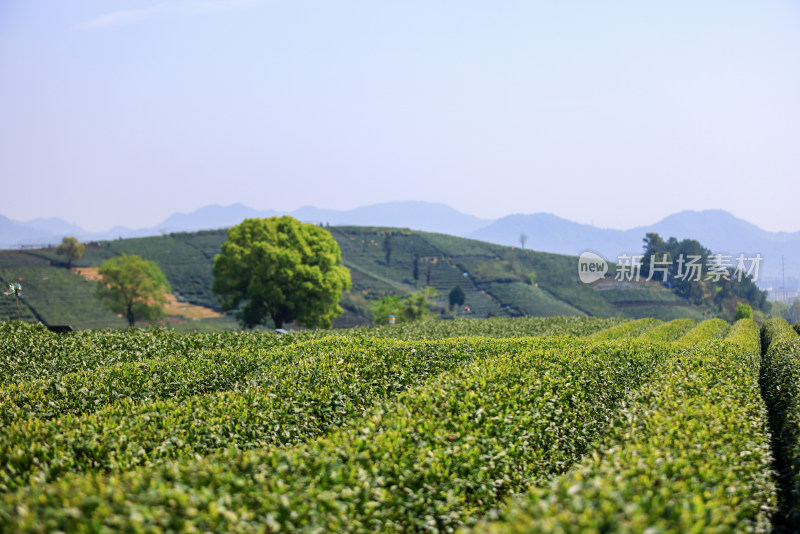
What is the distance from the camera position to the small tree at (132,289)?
2477 inches

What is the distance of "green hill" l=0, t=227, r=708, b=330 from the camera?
76750 mm

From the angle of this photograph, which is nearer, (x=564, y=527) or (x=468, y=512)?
(x=564, y=527)

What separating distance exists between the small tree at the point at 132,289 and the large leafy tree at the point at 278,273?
839 inches

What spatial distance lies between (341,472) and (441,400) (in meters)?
3.32

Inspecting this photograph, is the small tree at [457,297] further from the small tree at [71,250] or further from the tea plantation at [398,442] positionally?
the tea plantation at [398,442]

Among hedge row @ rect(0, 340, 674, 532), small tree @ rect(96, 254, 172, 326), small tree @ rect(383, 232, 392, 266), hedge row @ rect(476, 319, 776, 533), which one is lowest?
small tree @ rect(96, 254, 172, 326)

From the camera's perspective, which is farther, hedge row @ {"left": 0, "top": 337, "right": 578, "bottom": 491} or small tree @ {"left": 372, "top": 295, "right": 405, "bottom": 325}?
small tree @ {"left": 372, "top": 295, "right": 405, "bottom": 325}

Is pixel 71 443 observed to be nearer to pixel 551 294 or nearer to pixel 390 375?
pixel 390 375

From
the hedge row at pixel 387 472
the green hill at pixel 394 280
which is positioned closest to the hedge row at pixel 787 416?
the hedge row at pixel 387 472

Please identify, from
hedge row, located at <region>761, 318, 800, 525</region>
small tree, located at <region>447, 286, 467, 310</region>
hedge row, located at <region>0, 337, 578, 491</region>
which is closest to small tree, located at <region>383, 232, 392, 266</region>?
small tree, located at <region>447, 286, 467, 310</region>

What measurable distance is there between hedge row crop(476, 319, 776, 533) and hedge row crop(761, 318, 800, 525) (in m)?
0.43

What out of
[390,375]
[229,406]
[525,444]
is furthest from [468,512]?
[390,375]

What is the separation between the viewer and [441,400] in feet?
32.2

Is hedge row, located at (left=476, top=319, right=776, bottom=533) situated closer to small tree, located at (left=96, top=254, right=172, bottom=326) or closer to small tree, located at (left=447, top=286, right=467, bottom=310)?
small tree, located at (left=96, top=254, right=172, bottom=326)
